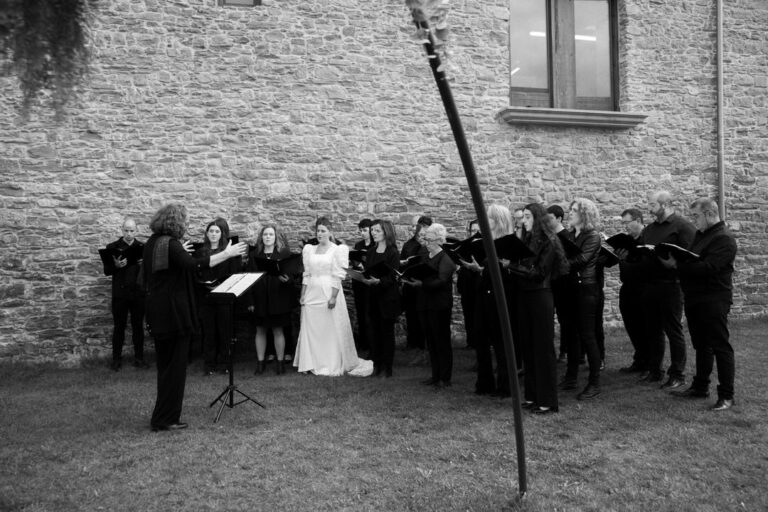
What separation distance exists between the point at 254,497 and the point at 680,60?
37.8 ft

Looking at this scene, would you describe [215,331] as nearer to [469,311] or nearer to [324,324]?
[324,324]

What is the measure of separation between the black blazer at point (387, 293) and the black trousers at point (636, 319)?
110 inches

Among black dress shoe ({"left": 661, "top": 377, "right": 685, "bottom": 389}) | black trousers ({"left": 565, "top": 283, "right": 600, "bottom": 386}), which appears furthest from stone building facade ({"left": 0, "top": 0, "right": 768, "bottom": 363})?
black dress shoe ({"left": 661, "top": 377, "right": 685, "bottom": 389})

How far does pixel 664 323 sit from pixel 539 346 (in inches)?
76.3

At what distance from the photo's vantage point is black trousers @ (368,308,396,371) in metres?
8.40

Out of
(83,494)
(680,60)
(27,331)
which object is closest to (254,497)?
(83,494)

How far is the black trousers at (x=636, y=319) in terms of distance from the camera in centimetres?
784

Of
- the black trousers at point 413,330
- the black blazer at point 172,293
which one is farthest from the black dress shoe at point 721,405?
the black blazer at point 172,293

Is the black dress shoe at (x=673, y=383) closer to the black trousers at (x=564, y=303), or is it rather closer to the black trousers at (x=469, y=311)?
the black trousers at (x=564, y=303)

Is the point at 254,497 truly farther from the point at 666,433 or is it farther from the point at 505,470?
the point at 666,433

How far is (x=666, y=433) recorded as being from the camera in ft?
18.4

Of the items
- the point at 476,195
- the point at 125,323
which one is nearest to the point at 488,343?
the point at 476,195

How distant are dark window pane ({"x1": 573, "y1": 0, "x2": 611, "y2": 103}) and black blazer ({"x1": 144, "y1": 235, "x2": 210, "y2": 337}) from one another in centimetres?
919

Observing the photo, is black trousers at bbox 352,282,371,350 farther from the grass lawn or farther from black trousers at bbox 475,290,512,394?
black trousers at bbox 475,290,512,394
